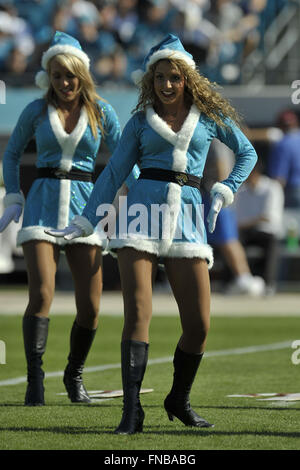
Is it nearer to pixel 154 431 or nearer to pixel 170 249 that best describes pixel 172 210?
pixel 170 249

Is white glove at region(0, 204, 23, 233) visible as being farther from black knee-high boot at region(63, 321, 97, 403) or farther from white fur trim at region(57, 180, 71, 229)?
black knee-high boot at region(63, 321, 97, 403)

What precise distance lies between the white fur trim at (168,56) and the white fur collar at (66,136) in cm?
105


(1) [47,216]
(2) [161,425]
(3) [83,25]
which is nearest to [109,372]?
(1) [47,216]

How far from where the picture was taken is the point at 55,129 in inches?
245

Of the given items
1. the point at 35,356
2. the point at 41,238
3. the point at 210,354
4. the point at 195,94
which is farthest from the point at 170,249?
the point at 210,354

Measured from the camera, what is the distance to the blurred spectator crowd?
16984 millimetres

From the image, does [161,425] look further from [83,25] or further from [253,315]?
[83,25]

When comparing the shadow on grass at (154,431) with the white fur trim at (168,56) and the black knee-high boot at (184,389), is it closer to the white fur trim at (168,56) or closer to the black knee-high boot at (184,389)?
the black knee-high boot at (184,389)

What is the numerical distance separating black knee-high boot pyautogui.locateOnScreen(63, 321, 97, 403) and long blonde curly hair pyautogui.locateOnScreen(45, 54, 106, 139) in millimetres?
1158

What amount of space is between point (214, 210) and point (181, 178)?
0.74 ft

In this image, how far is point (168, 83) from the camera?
5195mm

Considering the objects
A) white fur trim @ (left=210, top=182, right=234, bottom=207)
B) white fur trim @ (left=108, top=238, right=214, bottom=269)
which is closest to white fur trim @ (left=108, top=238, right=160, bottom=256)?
white fur trim @ (left=108, top=238, right=214, bottom=269)
